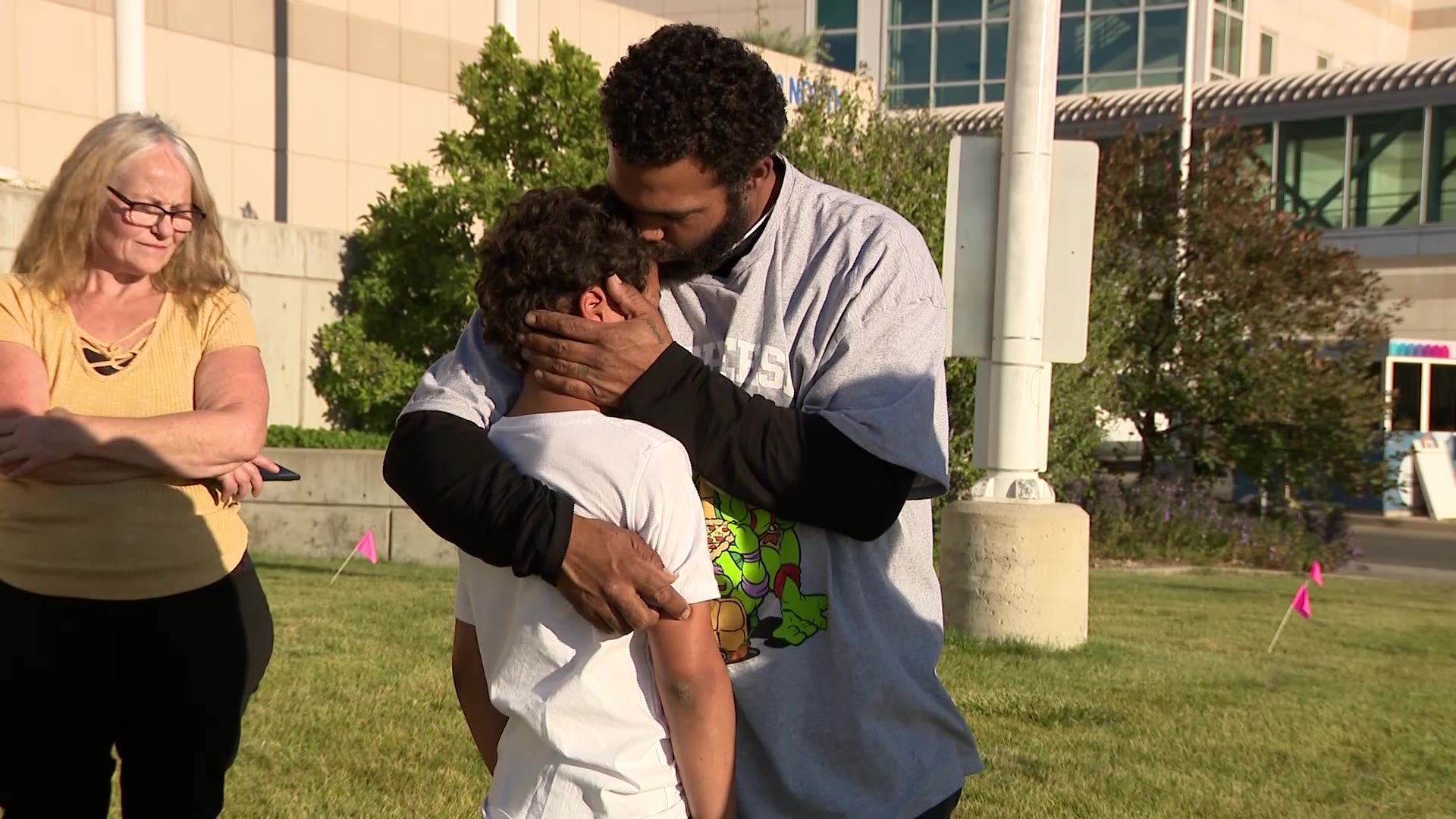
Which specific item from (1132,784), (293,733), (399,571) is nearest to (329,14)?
(399,571)

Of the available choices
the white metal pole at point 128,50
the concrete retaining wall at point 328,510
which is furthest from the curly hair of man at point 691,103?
the white metal pole at point 128,50

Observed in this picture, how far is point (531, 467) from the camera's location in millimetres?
2191

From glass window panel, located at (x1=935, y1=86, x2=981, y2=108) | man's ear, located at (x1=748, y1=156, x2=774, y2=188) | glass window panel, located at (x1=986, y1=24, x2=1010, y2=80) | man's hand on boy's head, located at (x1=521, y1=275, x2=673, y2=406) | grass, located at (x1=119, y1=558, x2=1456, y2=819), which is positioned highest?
glass window panel, located at (x1=986, y1=24, x2=1010, y2=80)

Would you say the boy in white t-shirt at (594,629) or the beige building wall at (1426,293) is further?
the beige building wall at (1426,293)

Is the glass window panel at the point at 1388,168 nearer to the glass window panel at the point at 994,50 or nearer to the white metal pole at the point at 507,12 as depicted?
the glass window panel at the point at 994,50

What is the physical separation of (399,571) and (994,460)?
4.90 meters

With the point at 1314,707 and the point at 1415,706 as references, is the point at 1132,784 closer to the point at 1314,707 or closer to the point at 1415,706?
the point at 1314,707

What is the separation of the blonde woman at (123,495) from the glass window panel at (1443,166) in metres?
34.0

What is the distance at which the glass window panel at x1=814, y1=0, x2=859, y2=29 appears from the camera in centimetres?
4012

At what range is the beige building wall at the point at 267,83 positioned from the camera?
17141 mm

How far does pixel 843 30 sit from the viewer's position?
40.0 meters

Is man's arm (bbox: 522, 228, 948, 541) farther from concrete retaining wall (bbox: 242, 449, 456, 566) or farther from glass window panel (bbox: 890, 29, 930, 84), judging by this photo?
glass window panel (bbox: 890, 29, 930, 84)

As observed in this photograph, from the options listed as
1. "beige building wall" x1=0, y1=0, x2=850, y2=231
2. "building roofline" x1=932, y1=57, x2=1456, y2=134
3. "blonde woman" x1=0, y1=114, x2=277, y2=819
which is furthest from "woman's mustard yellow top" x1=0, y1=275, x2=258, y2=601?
"building roofline" x1=932, y1=57, x2=1456, y2=134

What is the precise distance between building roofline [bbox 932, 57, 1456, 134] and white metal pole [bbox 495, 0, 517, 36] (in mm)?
15369
